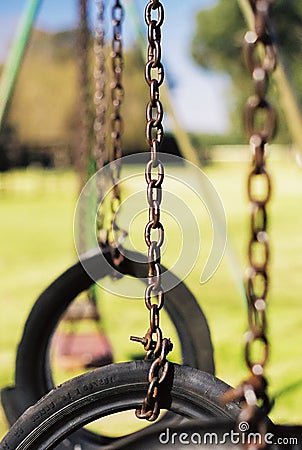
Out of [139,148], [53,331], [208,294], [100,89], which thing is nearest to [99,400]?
[53,331]

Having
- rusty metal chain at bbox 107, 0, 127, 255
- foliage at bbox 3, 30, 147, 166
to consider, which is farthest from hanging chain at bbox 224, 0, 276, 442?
foliage at bbox 3, 30, 147, 166

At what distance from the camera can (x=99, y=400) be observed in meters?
1.32

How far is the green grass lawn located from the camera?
12.0ft

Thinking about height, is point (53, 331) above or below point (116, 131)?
below

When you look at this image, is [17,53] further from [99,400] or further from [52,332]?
[99,400]

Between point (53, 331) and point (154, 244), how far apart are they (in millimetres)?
943

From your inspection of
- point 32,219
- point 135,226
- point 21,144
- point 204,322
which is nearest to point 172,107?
point 204,322

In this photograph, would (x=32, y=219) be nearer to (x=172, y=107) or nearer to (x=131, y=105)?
(x=172, y=107)

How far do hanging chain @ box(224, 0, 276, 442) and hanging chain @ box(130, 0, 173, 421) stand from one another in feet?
0.84

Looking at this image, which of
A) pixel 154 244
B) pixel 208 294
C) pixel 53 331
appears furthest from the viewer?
pixel 208 294

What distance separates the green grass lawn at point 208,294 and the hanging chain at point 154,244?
0.81 feet

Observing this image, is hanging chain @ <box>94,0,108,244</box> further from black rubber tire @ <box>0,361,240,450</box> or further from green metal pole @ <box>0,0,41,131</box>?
black rubber tire @ <box>0,361,240,450</box>

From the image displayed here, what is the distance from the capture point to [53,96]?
3123cm

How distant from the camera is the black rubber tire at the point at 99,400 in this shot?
4.27 ft
